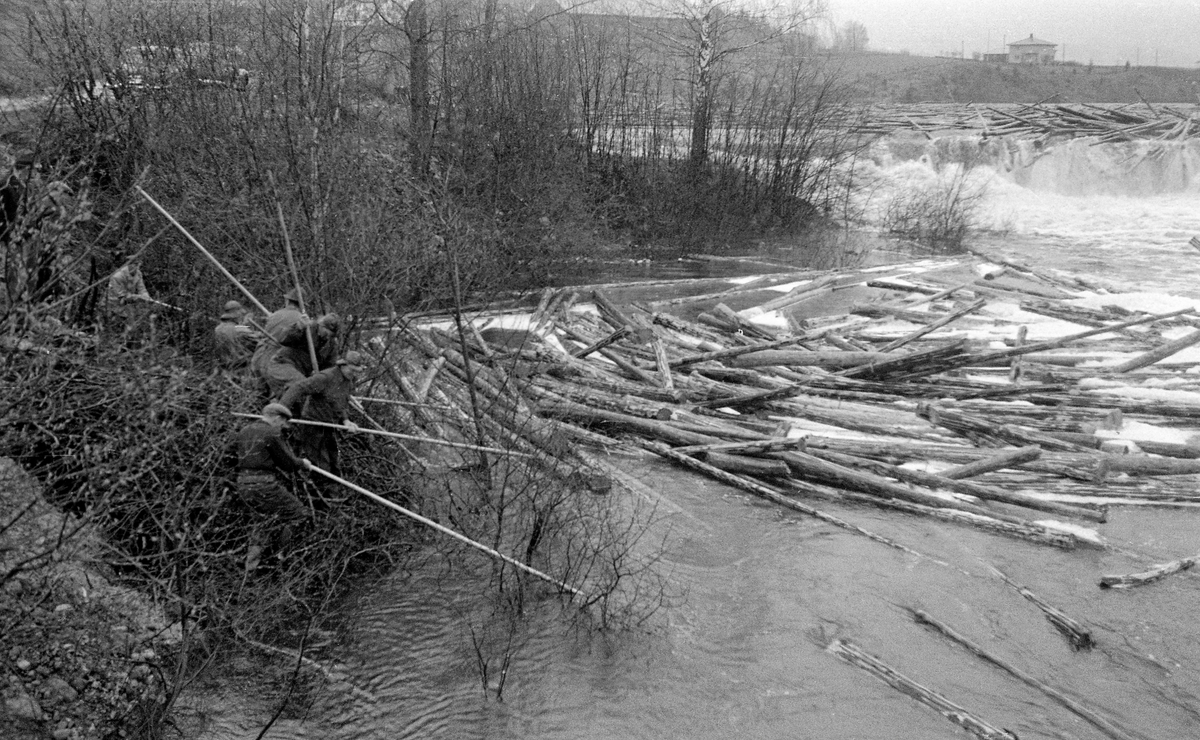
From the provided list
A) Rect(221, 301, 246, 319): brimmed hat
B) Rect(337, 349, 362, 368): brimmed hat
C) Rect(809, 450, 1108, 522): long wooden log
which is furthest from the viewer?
Rect(221, 301, 246, 319): brimmed hat

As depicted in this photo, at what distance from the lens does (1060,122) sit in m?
35.9

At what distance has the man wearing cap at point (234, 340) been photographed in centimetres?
975

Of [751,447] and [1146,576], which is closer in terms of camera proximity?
[1146,576]

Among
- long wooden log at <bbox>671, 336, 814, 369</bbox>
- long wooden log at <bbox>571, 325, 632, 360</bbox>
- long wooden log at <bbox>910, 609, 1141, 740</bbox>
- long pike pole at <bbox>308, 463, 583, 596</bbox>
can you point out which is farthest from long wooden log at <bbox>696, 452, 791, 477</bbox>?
long wooden log at <bbox>571, 325, 632, 360</bbox>

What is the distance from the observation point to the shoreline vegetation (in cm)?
584

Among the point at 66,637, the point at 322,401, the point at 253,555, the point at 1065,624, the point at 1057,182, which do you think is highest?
the point at 1057,182

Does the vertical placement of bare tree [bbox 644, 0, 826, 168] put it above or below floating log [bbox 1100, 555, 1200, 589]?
above

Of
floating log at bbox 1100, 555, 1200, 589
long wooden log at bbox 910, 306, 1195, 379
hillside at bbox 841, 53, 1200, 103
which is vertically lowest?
floating log at bbox 1100, 555, 1200, 589

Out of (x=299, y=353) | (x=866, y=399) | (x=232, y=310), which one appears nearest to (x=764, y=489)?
(x=866, y=399)

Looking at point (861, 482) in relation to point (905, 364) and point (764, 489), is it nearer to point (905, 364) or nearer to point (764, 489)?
point (764, 489)

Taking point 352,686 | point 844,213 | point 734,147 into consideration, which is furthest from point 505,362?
point 844,213

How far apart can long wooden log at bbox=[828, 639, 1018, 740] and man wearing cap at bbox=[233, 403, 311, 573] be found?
4.66 meters

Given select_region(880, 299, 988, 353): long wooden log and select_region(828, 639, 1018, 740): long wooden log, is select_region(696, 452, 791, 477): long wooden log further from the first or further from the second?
select_region(880, 299, 988, 353): long wooden log

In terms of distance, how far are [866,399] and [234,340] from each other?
297 inches
